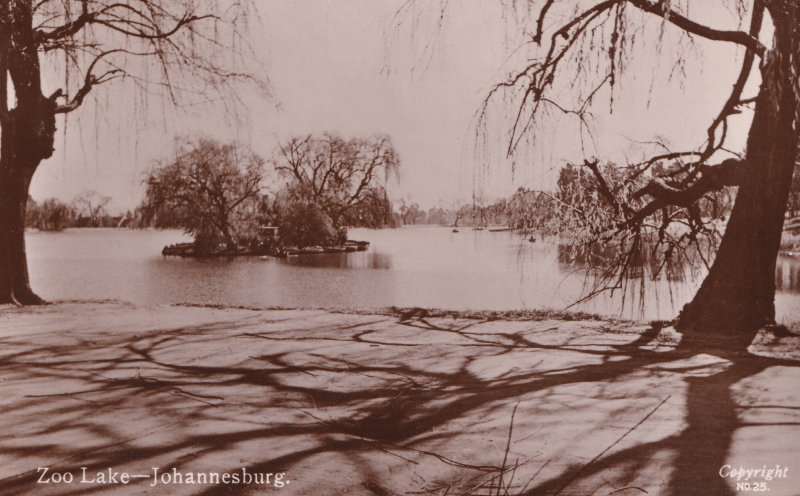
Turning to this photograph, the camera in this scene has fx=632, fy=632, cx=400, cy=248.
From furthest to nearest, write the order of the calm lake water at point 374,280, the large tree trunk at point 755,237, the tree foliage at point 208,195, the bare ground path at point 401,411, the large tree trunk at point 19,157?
1. the tree foliage at point 208,195
2. the calm lake water at point 374,280
3. the large tree trunk at point 19,157
4. the large tree trunk at point 755,237
5. the bare ground path at point 401,411

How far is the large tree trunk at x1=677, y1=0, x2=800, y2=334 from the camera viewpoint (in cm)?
586

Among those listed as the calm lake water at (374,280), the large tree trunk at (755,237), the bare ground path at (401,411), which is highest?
the large tree trunk at (755,237)

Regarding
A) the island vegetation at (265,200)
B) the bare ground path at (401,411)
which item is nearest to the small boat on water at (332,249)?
the island vegetation at (265,200)

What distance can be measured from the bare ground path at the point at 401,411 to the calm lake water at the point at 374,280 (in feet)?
9.70

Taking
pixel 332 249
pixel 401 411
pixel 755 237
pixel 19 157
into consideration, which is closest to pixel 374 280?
pixel 332 249

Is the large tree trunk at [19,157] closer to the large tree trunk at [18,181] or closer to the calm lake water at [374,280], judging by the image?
the large tree trunk at [18,181]

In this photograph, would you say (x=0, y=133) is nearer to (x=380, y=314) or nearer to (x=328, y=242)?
(x=380, y=314)

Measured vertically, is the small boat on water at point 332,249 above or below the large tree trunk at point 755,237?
below

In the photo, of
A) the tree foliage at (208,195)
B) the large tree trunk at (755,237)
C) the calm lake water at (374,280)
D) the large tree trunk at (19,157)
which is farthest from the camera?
the tree foliage at (208,195)

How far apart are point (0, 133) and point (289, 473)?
7.91 m

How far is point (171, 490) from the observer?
227cm

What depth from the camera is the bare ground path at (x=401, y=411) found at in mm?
2439

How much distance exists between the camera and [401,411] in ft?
10.8

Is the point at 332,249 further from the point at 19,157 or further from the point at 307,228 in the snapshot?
the point at 19,157
